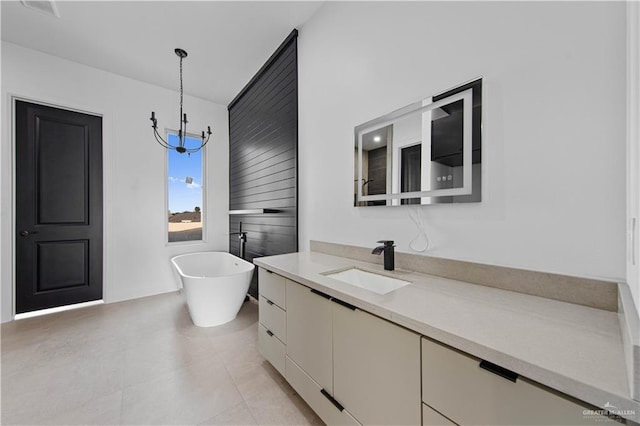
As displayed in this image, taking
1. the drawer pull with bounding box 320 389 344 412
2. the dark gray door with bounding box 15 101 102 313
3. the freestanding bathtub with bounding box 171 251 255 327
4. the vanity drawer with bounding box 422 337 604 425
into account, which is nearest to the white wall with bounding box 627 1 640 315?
the vanity drawer with bounding box 422 337 604 425

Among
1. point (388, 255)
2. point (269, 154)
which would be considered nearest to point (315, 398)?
point (388, 255)

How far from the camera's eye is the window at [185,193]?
3.89 meters

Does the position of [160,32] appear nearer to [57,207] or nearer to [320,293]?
[57,207]

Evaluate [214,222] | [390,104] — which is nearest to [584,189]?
[390,104]

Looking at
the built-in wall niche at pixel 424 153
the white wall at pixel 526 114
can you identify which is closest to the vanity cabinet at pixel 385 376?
the white wall at pixel 526 114

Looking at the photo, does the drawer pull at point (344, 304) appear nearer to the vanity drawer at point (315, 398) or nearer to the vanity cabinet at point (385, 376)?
the vanity cabinet at point (385, 376)

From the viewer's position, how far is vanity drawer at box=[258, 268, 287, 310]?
63.9 inches

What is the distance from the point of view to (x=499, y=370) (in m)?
0.63

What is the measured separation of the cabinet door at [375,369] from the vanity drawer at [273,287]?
546 mm

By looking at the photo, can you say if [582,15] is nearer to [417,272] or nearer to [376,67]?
[376,67]

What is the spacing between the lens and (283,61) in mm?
2811

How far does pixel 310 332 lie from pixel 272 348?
580 millimetres

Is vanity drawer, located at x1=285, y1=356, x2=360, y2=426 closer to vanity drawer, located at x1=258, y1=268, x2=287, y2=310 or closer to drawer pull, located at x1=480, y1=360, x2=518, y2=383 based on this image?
vanity drawer, located at x1=258, y1=268, x2=287, y2=310

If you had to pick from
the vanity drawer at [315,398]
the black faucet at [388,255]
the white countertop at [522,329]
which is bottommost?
the vanity drawer at [315,398]
